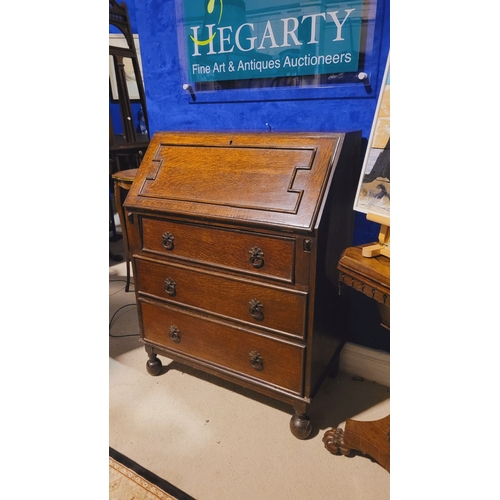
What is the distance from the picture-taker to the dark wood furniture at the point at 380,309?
109cm

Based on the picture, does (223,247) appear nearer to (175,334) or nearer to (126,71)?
(175,334)

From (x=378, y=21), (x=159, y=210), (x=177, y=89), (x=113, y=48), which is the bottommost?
(x=159, y=210)

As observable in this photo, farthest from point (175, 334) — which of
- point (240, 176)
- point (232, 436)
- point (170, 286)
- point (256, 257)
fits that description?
point (240, 176)

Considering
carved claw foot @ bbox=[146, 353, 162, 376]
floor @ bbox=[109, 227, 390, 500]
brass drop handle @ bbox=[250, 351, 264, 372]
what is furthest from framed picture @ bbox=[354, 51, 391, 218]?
carved claw foot @ bbox=[146, 353, 162, 376]

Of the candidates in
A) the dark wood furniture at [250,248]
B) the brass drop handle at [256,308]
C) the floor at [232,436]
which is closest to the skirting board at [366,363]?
the floor at [232,436]

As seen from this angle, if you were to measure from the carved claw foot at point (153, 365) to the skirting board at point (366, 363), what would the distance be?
3.08 feet

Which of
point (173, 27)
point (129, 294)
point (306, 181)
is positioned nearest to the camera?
point (306, 181)

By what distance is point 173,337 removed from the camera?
1.75 m

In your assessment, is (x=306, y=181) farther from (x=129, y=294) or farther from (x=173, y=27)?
(x=129, y=294)

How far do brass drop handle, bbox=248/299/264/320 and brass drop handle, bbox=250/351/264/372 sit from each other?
0.18 metres

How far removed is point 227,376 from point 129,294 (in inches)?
58.2

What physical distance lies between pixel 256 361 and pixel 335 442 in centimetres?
43

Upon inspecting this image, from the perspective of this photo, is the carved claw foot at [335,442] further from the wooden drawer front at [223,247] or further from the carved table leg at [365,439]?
the wooden drawer front at [223,247]

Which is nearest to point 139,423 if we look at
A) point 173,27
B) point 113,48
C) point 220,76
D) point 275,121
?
point 275,121
